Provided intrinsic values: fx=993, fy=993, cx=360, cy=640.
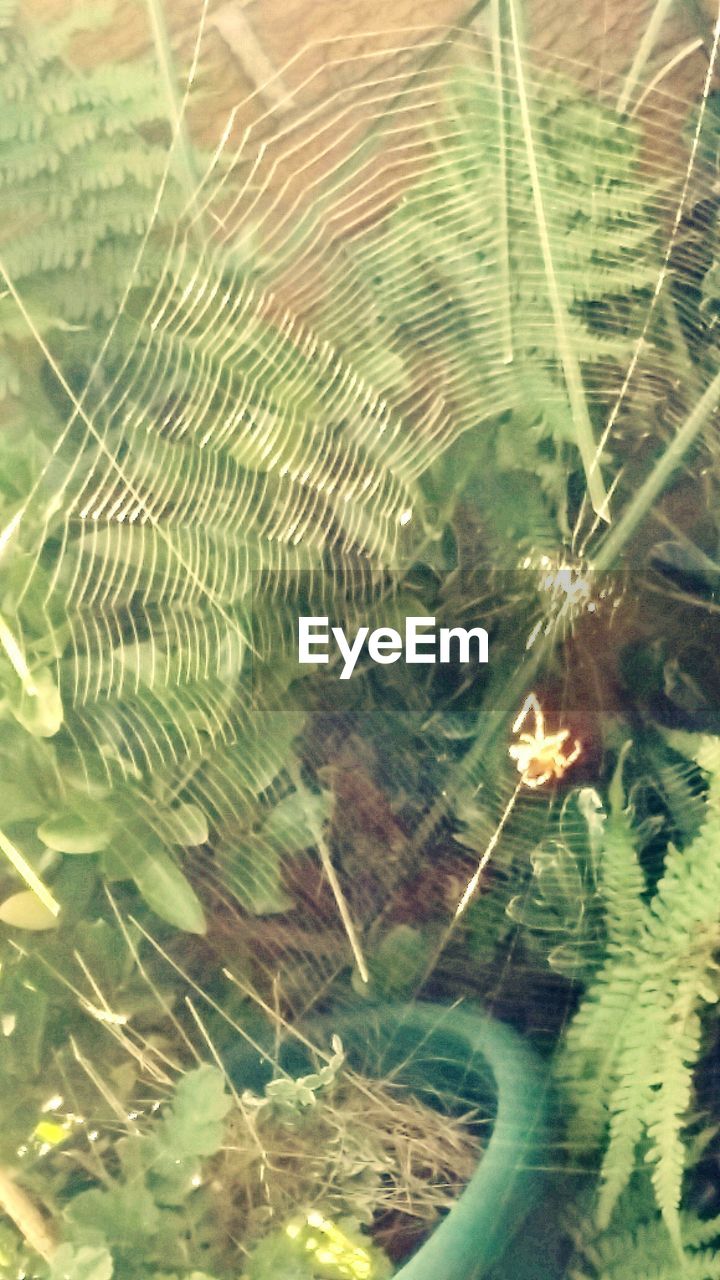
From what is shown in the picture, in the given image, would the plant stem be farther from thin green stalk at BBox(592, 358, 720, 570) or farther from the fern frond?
thin green stalk at BBox(592, 358, 720, 570)

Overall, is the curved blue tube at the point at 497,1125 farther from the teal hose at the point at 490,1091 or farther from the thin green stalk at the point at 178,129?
the thin green stalk at the point at 178,129

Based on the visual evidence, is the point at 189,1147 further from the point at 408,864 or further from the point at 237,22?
the point at 237,22

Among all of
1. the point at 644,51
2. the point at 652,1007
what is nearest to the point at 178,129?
the point at 644,51

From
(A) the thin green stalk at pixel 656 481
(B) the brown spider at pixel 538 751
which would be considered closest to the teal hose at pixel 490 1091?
(B) the brown spider at pixel 538 751

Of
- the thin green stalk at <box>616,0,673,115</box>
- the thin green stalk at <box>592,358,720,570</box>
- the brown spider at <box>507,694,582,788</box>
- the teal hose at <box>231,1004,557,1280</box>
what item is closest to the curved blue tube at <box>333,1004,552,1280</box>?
the teal hose at <box>231,1004,557,1280</box>

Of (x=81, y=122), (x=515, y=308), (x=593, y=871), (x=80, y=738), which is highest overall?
(x=81, y=122)

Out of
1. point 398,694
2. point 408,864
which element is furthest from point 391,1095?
point 398,694
